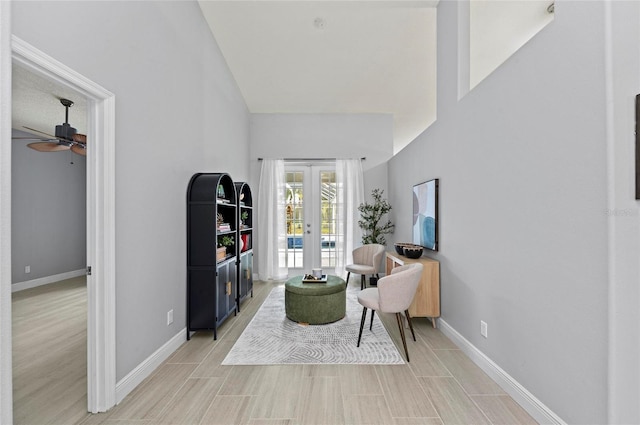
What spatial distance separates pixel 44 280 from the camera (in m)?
5.16

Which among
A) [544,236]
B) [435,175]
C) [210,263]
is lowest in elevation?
[210,263]

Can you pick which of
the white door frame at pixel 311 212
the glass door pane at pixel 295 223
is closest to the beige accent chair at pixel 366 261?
the white door frame at pixel 311 212

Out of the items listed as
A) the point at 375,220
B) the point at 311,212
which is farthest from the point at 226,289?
the point at 375,220

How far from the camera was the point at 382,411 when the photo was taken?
185 centimetres

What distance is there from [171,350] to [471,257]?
110 inches

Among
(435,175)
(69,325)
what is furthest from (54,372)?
(435,175)

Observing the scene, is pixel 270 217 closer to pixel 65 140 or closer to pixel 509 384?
pixel 65 140

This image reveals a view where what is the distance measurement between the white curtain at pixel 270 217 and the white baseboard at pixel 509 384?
3404 mm

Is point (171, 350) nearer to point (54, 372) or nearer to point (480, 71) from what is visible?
point (54, 372)

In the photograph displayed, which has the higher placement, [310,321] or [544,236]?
[544,236]

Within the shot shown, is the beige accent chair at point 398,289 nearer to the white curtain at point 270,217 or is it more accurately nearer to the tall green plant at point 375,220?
the tall green plant at point 375,220

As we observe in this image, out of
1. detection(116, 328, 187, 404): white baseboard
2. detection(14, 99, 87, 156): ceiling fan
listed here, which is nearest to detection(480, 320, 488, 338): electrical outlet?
detection(116, 328, 187, 404): white baseboard

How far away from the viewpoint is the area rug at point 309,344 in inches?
98.4

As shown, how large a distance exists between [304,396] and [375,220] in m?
3.63
